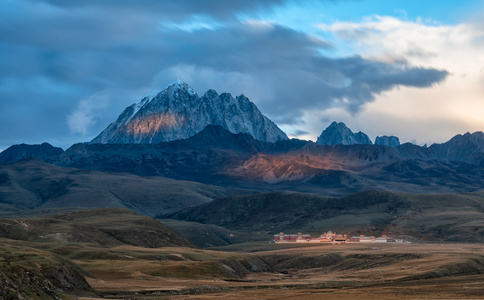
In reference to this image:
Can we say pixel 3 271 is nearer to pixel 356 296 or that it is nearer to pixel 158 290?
pixel 158 290

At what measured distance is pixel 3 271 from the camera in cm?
9575

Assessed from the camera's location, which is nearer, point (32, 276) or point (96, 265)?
point (32, 276)

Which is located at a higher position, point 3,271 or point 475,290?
point 3,271

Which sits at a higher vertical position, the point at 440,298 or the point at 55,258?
the point at 55,258

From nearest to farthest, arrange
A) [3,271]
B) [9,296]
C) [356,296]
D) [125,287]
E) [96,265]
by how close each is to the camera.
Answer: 1. [9,296]
2. [3,271]
3. [356,296]
4. [125,287]
5. [96,265]

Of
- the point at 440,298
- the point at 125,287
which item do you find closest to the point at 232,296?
the point at 125,287

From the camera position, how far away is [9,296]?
295ft

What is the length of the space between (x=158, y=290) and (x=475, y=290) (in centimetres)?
6079

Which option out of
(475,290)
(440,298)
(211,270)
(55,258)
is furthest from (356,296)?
(211,270)

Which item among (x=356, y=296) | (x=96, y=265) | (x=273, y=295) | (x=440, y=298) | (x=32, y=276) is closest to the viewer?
→ (x=32, y=276)

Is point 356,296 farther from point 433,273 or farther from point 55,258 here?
point 433,273

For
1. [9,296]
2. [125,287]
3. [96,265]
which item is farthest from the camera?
[96,265]

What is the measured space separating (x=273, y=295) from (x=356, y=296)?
17.1 metres

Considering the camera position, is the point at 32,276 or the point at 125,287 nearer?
the point at 32,276
